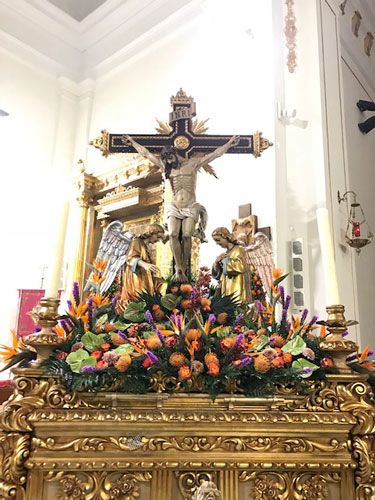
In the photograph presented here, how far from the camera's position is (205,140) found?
1.99m

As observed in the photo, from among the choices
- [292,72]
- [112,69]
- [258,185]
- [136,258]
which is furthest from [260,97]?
[112,69]

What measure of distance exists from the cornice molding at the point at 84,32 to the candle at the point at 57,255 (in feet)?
12.1

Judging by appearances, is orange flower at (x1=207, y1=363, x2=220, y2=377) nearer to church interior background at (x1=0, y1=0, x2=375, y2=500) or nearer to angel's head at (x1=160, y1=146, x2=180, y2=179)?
church interior background at (x1=0, y1=0, x2=375, y2=500)

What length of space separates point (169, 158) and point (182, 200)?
0.68 ft

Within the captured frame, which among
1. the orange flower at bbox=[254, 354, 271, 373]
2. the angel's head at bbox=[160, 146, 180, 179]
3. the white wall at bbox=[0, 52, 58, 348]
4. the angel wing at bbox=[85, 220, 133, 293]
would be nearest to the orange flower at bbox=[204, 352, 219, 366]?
the orange flower at bbox=[254, 354, 271, 373]

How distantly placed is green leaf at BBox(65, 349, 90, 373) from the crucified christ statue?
0.64 m

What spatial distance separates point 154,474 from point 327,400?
504mm

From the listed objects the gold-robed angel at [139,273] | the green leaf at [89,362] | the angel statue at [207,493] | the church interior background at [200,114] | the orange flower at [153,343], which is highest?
the church interior background at [200,114]

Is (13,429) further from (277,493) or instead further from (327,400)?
(327,400)

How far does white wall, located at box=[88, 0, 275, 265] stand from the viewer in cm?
316

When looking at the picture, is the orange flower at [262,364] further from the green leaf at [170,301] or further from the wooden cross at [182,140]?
the wooden cross at [182,140]

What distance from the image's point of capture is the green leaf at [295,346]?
4.21 ft

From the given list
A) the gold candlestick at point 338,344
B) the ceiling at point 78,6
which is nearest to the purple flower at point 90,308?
the gold candlestick at point 338,344

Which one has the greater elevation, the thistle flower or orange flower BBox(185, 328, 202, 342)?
orange flower BBox(185, 328, 202, 342)
